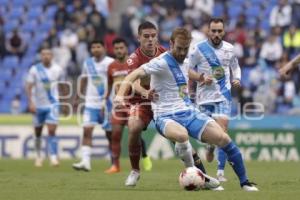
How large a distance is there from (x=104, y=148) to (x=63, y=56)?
5048 mm

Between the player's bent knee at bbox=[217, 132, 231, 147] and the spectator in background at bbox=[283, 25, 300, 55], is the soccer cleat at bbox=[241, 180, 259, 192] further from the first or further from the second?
the spectator in background at bbox=[283, 25, 300, 55]

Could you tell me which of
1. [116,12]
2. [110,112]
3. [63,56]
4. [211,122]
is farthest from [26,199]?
[116,12]

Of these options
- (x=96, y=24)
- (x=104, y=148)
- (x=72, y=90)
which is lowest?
(x=104, y=148)

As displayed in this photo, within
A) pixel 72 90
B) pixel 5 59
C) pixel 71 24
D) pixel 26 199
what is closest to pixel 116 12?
pixel 71 24

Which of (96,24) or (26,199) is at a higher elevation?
(96,24)

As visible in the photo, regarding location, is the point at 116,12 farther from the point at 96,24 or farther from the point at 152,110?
the point at 152,110

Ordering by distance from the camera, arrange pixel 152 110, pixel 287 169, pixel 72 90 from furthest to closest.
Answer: pixel 72 90 < pixel 287 169 < pixel 152 110

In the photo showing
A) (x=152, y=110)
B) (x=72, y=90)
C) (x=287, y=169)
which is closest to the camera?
(x=152, y=110)

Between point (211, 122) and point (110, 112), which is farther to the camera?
point (110, 112)

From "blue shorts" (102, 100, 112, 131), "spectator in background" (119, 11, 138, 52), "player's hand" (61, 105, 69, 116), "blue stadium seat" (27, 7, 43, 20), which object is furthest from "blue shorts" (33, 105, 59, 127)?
"blue stadium seat" (27, 7, 43, 20)

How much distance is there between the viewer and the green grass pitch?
12.1 metres

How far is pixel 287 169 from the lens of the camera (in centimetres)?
1855

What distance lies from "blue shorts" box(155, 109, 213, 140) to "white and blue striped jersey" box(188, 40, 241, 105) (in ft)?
9.70

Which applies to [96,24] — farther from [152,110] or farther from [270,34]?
[152,110]
